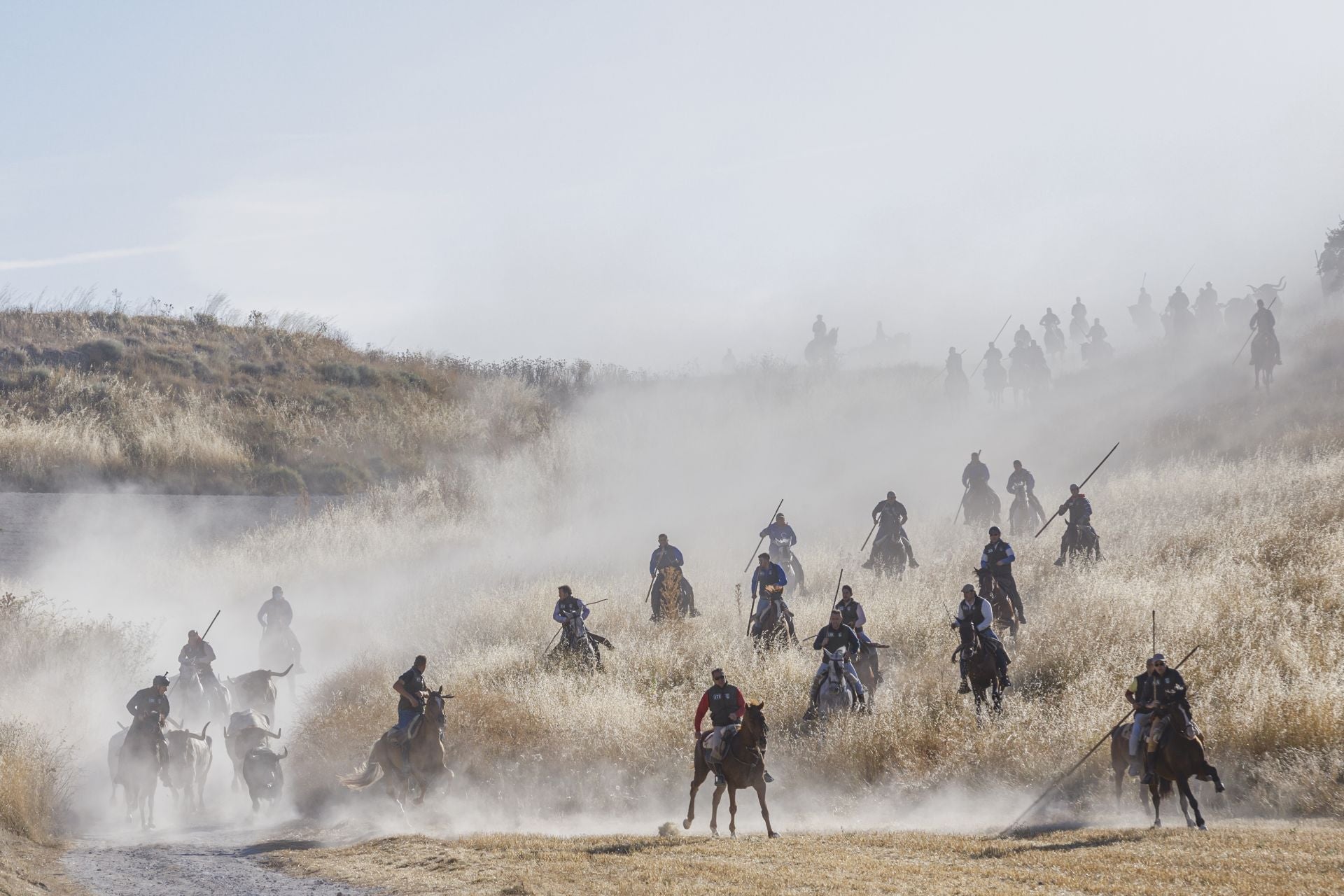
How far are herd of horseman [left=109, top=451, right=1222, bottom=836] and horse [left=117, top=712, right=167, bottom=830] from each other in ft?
0.06

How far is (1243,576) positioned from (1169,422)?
1898 cm

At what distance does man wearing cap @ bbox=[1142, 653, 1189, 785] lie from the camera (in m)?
12.2

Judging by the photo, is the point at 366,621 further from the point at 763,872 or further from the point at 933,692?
the point at 763,872

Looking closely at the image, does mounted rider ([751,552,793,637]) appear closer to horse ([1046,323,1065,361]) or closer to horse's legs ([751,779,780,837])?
horse's legs ([751,779,780,837])

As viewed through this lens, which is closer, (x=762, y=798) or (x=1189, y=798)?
(x=1189, y=798)

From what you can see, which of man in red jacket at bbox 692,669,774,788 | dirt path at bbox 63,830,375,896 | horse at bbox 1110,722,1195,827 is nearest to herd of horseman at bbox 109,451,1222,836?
Result: man in red jacket at bbox 692,669,774,788

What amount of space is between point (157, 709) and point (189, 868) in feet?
13.3

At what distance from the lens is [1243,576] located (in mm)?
19859

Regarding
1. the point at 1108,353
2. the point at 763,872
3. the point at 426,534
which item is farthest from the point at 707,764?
the point at 1108,353

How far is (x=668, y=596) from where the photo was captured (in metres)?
22.2

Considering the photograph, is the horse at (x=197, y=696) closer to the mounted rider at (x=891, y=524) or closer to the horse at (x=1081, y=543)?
the mounted rider at (x=891, y=524)

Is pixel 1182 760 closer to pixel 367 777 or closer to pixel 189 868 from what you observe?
pixel 367 777

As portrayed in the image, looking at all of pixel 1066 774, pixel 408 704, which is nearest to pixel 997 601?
pixel 1066 774

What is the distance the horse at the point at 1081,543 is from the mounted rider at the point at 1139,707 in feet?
31.4
